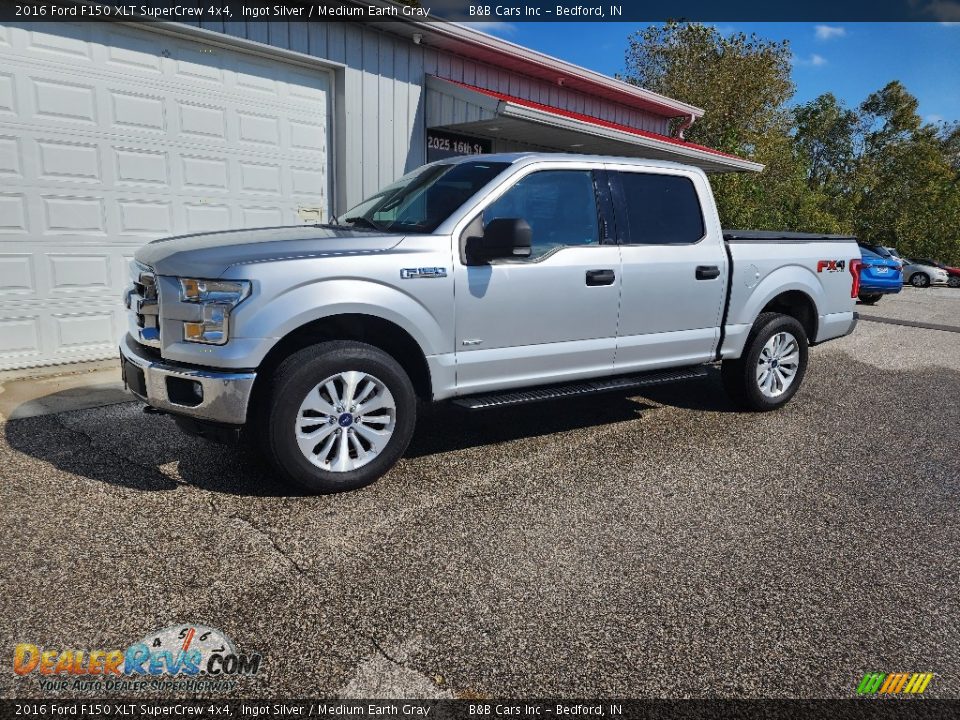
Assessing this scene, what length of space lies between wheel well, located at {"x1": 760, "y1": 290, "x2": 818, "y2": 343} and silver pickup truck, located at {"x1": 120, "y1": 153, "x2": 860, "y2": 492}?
0.27m

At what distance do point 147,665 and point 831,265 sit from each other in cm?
601

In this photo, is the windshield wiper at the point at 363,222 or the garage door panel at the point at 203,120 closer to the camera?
the windshield wiper at the point at 363,222

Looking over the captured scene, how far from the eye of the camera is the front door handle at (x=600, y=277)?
4660mm

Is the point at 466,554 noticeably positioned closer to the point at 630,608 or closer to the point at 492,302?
the point at 630,608

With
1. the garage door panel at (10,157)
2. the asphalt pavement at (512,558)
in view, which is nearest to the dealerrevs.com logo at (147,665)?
the asphalt pavement at (512,558)

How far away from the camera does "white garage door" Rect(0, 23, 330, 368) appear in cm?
631

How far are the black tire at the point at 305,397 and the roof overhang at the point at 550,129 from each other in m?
5.69

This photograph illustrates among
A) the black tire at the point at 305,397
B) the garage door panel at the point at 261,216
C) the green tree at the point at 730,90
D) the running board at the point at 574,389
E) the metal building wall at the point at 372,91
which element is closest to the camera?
the black tire at the point at 305,397

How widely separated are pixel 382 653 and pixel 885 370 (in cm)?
755

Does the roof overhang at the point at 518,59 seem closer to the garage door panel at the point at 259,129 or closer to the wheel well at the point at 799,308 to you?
the garage door panel at the point at 259,129

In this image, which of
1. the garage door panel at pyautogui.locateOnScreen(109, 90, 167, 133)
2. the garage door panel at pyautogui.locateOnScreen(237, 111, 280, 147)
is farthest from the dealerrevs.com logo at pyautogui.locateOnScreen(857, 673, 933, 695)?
the garage door panel at pyautogui.locateOnScreen(237, 111, 280, 147)

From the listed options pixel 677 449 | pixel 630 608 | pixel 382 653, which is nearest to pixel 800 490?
pixel 677 449

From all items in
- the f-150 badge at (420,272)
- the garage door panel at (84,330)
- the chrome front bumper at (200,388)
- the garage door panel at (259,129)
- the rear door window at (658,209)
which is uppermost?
the garage door panel at (259,129)

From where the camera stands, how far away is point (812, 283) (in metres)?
6.06
